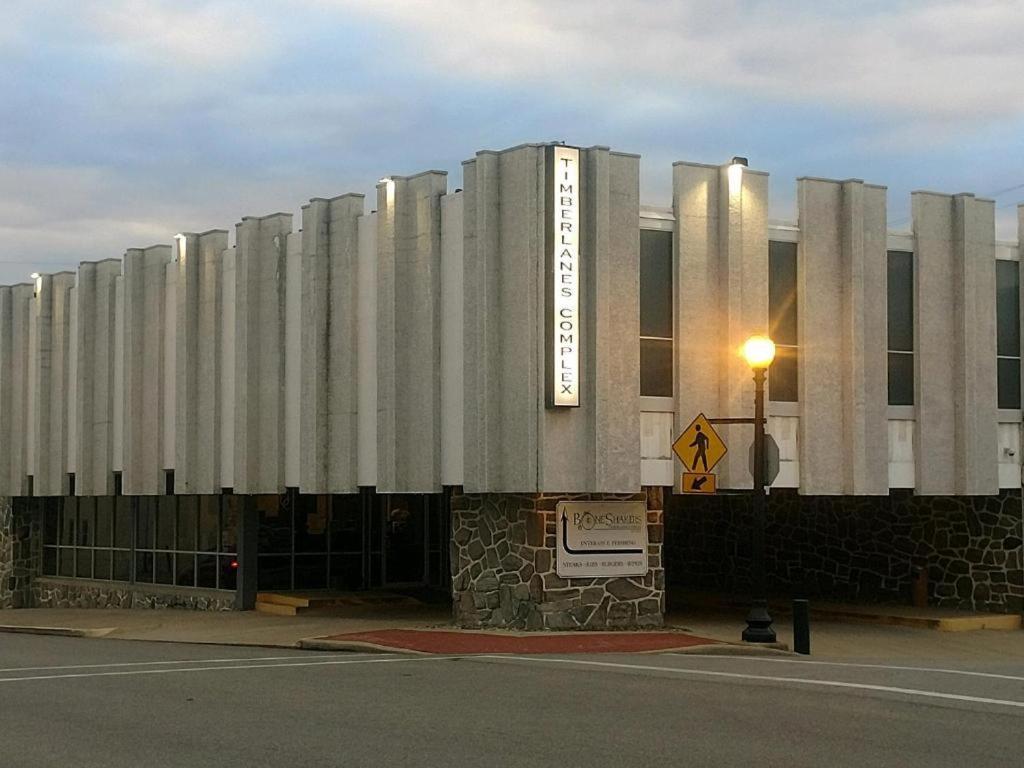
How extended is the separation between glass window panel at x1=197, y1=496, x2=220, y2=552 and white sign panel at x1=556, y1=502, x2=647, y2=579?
11.3m

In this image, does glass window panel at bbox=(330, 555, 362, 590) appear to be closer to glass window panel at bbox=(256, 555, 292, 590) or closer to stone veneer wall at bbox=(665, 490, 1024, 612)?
glass window panel at bbox=(256, 555, 292, 590)

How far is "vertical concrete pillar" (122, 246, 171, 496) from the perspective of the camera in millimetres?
30875

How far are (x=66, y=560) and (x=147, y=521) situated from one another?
186 inches

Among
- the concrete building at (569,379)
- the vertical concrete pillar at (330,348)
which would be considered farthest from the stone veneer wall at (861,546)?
the vertical concrete pillar at (330,348)

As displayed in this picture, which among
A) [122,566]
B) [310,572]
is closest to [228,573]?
[310,572]

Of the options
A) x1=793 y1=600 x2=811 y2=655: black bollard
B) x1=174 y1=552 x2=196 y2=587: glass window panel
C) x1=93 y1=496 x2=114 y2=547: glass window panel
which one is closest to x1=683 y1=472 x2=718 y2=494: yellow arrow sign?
x1=793 y1=600 x2=811 y2=655: black bollard

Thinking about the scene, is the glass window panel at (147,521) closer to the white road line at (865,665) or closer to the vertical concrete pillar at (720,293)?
the vertical concrete pillar at (720,293)

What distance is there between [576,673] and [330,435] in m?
10.2

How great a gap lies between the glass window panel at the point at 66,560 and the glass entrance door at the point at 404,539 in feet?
34.7

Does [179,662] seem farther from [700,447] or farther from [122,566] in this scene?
[122,566]

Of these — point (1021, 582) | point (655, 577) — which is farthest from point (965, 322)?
point (655, 577)

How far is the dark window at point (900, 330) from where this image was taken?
81.9ft

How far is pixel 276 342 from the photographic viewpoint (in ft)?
88.9

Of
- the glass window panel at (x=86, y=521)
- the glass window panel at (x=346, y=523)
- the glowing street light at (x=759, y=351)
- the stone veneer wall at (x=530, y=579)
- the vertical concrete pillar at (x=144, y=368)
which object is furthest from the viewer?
the glass window panel at (x=86, y=521)
